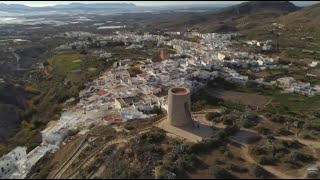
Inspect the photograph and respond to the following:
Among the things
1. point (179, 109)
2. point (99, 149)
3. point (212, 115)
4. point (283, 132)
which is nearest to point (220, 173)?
point (179, 109)

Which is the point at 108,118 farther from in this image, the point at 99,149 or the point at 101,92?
the point at 101,92

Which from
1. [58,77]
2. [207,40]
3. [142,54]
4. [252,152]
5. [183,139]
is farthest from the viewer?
[207,40]

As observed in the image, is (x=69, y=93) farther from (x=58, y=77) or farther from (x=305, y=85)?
(x=305, y=85)

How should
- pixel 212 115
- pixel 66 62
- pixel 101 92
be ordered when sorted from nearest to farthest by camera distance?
pixel 212 115 < pixel 101 92 < pixel 66 62

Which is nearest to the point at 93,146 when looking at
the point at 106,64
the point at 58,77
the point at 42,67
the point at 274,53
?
the point at 58,77

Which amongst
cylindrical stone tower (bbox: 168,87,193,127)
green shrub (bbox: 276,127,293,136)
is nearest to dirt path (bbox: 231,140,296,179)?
green shrub (bbox: 276,127,293,136)

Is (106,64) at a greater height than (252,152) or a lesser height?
lesser

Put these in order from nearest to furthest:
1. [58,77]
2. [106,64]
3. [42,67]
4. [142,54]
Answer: [58,77] → [106,64] → [42,67] → [142,54]

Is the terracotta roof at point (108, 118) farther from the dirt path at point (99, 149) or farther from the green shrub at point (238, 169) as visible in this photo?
the green shrub at point (238, 169)
